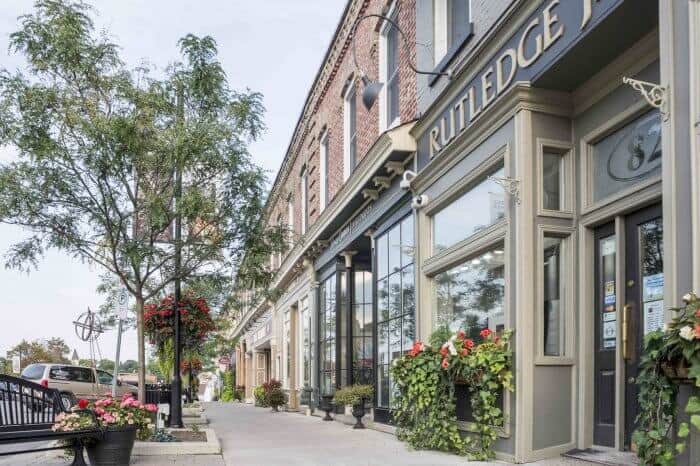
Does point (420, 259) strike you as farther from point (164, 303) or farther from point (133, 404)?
point (164, 303)

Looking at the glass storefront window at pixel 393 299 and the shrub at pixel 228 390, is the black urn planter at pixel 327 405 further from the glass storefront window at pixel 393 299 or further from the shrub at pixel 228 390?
the shrub at pixel 228 390

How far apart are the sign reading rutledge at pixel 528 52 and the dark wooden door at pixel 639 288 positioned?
170 centimetres

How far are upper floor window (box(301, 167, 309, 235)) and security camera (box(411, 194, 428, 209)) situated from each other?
449 inches

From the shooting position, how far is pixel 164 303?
16656 mm

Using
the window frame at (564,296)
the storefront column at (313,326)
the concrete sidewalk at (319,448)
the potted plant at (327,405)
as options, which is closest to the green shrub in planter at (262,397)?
the storefront column at (313,326)

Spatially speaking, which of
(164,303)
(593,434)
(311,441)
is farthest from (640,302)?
(164,303)

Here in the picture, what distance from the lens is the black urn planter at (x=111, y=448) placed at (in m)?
8.75

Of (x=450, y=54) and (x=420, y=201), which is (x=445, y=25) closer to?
(x=450, y=54)

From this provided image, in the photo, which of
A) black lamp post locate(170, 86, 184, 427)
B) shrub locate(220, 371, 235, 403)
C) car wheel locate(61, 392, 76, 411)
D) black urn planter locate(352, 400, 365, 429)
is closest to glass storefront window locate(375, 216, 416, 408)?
black urn planter locate(352, 400, 365, 429)

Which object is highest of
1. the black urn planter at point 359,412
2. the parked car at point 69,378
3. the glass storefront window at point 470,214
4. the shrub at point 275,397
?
the glass storefront window at point 470,214

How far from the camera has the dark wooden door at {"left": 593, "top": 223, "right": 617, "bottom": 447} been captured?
25.5 ft

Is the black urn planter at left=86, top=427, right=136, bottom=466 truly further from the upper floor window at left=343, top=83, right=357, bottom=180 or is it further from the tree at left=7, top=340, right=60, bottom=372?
the tree at left=7, top=340, right=60, bottom=372

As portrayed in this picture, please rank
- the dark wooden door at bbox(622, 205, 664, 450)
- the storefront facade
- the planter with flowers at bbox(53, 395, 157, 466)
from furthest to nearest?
the planter with flowers at bbox(53, 395, 157, 466), the dark wooden door at bbox(622, 205, 664, 450), the storefront facade

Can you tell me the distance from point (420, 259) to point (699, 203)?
22.5ft
